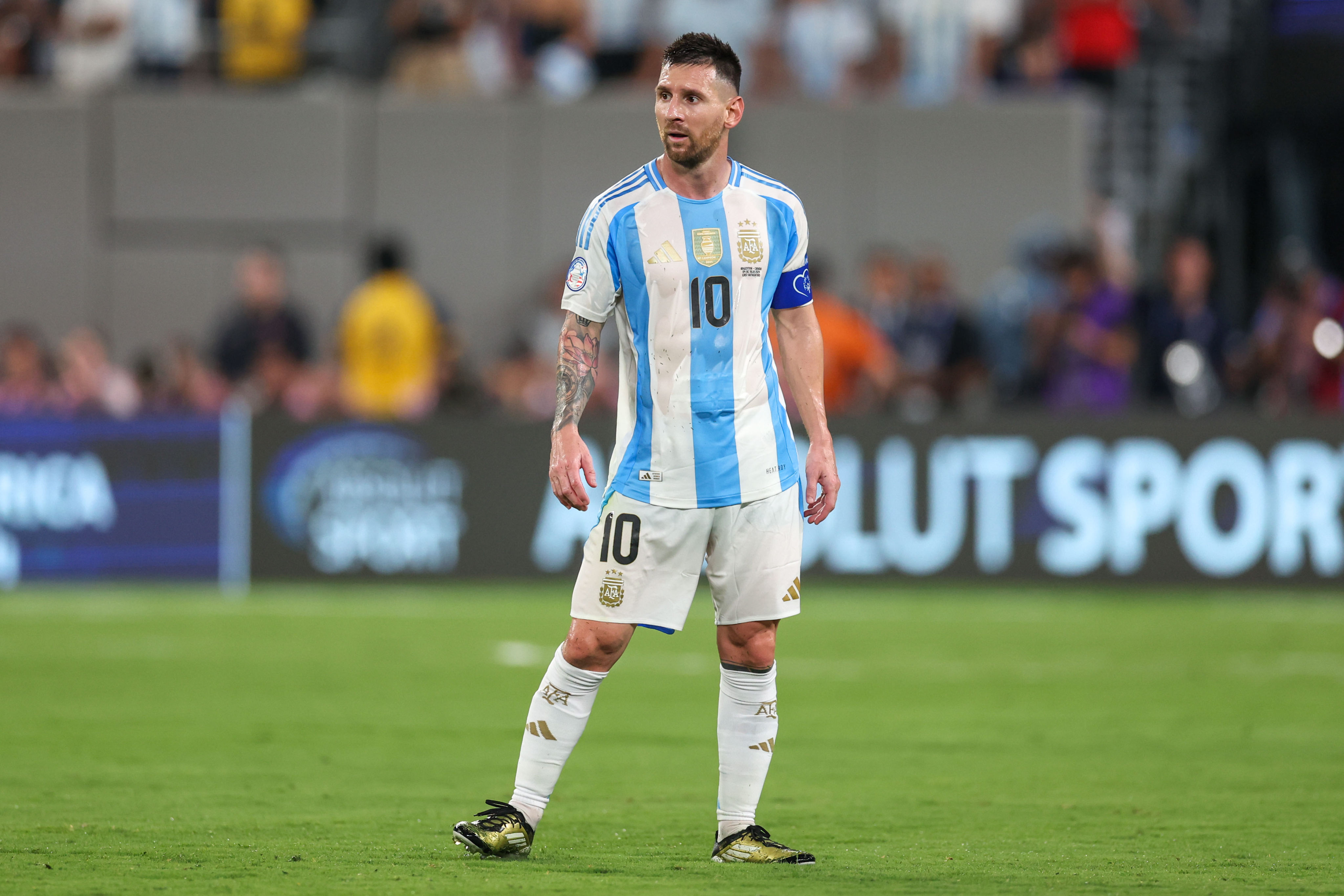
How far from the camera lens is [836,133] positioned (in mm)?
20062

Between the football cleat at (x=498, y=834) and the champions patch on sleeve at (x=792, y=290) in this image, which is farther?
the champions patch on sleeve at (x=792, y=290)

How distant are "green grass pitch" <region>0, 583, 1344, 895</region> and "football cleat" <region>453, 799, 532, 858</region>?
0.25ft

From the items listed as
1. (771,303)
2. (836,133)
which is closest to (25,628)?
(771,303)

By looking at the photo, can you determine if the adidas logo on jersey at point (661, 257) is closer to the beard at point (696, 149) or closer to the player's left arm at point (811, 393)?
the beard at point (696, 149)

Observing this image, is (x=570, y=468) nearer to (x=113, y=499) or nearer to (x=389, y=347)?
(x=113, y=499)

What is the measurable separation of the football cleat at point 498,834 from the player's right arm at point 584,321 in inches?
37.4

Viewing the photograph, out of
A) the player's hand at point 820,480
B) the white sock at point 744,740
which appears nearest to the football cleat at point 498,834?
the white sock at point 744,740

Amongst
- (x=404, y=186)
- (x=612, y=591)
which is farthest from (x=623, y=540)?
(x=404, y=186)

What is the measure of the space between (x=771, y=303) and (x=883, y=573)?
9.00 meters

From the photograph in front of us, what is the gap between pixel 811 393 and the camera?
19.6 feet

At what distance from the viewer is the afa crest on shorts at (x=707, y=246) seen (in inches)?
228

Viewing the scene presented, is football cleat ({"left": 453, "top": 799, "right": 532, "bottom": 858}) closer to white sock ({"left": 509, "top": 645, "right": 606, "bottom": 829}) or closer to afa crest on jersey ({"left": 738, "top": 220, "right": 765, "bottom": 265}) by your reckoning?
white sock ({"left": 509, "top": 645, "right": 606, "bottom": 829})

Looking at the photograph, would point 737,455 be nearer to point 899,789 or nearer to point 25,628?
point 899,789

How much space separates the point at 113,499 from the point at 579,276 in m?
9.89
